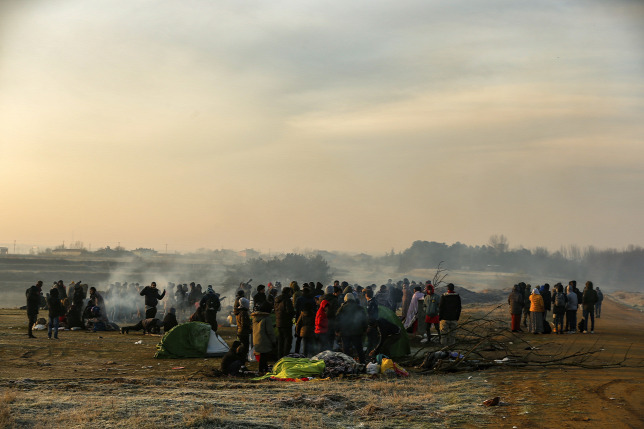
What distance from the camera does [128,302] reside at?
29062 millimetres

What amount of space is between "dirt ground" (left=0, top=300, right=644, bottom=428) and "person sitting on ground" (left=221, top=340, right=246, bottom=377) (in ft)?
1.40

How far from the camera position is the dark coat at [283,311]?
50.5 ft

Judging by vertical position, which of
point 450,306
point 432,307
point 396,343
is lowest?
point 396,343

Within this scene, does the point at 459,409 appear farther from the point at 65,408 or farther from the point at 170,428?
the point at 65,408

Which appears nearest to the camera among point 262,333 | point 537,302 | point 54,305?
point 262,333

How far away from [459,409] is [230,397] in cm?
376

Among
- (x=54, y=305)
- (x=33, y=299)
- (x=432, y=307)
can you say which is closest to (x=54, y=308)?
(x=54, y=305)

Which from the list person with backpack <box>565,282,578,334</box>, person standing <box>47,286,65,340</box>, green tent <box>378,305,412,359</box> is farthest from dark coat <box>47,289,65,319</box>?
person with backpack <box>565,282,578,334</box>

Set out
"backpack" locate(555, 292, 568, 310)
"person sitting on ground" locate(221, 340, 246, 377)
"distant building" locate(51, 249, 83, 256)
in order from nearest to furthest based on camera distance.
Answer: "person sitting on ground" locate(221, 340, 246, 377), "backpack" locate(555, 292, 568, 310), "distant building" locate(51, 249, 83, 256)

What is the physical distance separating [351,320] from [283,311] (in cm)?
178

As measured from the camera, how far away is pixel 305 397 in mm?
10891

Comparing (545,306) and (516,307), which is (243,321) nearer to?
(516,307)

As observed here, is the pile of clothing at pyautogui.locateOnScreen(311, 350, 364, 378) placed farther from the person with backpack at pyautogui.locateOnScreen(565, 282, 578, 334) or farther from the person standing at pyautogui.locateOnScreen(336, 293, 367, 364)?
the person with backpack at pyautogui.locateOnScreen(565, 282, 578, 334)

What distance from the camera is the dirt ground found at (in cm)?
923
